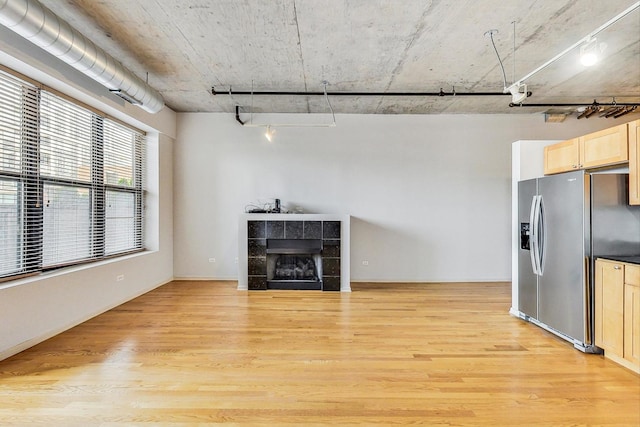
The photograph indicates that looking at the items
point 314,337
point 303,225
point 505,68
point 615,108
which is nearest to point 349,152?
point 303,225

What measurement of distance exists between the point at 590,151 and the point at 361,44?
2.53 meters

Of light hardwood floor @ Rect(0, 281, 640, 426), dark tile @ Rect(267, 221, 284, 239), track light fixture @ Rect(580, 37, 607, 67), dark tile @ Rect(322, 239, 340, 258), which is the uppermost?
track light fixture @ Rect(580, 37, 607, 67)

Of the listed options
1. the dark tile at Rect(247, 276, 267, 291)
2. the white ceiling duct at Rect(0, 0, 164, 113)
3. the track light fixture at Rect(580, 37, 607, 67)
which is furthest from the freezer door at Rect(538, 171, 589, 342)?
the white ceiling duct at Rect(0, 0, 164, 113)

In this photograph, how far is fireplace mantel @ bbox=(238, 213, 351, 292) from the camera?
17.3 ft

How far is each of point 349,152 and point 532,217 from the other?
3186 mm

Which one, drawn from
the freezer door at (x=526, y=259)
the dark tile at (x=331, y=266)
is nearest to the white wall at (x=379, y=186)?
the dark tile at (x=331, y=266)

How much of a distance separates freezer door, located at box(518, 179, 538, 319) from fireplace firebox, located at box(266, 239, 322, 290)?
2.82 metres

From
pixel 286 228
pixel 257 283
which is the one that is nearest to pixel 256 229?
pixel 286 228

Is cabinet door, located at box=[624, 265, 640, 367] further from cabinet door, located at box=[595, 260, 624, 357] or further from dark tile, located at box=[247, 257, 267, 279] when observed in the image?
dark tile, located at box=[247, 257, 267, 279]

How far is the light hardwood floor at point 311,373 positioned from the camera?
2.05 metres

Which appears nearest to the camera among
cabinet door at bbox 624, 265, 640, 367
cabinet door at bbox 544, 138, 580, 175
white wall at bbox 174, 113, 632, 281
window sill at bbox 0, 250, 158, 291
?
cabinet door at bbox 624, 265, 640, 367

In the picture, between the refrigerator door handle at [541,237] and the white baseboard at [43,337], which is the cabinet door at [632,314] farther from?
the white baseboard at [43,337]

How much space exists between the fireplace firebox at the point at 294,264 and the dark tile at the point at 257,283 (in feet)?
0.30

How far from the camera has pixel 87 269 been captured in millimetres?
3723
